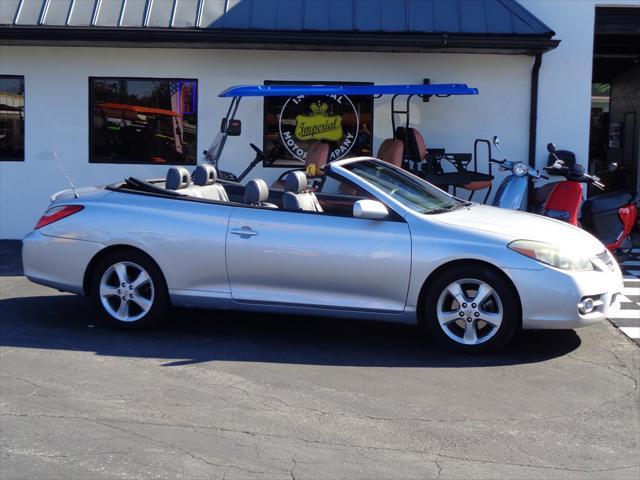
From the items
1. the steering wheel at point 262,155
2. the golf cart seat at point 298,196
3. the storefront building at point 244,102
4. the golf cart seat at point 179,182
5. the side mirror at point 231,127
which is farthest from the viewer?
the storefront building at point 244,102

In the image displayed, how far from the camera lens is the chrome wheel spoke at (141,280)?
7422 mm

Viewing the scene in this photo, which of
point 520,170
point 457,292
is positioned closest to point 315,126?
point 520,170

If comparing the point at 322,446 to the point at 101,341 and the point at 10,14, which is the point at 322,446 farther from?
the point at 10,14

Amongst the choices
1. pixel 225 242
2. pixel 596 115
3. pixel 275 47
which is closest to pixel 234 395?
pixel 225 242

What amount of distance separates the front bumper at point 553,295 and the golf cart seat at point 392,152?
480 centimetres

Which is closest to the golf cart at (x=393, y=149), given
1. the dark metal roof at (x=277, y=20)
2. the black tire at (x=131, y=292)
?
the dark metal roof at (x=277, y=20)

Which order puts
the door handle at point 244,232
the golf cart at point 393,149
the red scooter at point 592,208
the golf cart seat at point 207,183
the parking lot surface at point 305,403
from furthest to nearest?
the golf cart at point 393,149, the red scooter at point 592,208, the golf cart seat at point 207,183, the door handle at point 244,232, the parking lot surface at point 305,403

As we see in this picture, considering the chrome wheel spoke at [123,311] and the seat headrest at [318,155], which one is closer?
the chrome wheel spoke at [123,311]

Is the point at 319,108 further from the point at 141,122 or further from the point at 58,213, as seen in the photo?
the point at 58,213

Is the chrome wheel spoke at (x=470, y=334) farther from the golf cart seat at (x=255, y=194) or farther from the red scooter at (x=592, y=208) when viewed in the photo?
the red scooter at (x=592, y=208)

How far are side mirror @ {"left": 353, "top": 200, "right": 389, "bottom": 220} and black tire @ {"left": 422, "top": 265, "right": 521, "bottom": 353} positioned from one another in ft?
2.23

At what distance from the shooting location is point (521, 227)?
7078 mm

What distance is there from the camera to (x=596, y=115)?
23453mm

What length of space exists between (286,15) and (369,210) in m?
5.74
